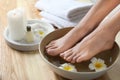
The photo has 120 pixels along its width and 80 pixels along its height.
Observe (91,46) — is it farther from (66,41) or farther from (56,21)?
(56,21)

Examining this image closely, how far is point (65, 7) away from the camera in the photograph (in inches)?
54.8

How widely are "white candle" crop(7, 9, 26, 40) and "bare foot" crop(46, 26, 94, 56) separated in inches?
7.0

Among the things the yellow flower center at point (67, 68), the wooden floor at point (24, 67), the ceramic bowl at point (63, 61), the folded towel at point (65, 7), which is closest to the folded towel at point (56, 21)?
the folded towel at point (65, 7)

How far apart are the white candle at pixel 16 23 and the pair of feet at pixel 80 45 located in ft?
0.59

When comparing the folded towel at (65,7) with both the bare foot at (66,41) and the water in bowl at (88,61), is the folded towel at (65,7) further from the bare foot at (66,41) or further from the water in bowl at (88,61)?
the water in bowl at (88,61)

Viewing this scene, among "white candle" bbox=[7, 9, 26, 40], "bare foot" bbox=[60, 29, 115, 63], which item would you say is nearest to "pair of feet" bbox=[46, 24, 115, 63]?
"bare foot" bbox=[60, 29, 115, 63]

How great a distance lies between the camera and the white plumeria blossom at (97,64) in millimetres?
1067

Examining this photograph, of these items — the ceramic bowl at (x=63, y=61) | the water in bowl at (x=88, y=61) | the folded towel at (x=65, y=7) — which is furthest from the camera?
the folded towel at (x=65, y=7)

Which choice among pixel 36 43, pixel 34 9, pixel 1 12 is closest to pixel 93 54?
pixel 36 43

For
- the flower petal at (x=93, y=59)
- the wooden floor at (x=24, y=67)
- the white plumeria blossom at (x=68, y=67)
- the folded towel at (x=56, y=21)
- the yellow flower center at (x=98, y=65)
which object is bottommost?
the wooden floor at (x=24, y=67)

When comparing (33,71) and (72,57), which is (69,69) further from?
(33,71)

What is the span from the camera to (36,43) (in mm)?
1224

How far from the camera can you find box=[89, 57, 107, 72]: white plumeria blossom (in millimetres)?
1067

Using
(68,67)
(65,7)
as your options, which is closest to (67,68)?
(68,67)
